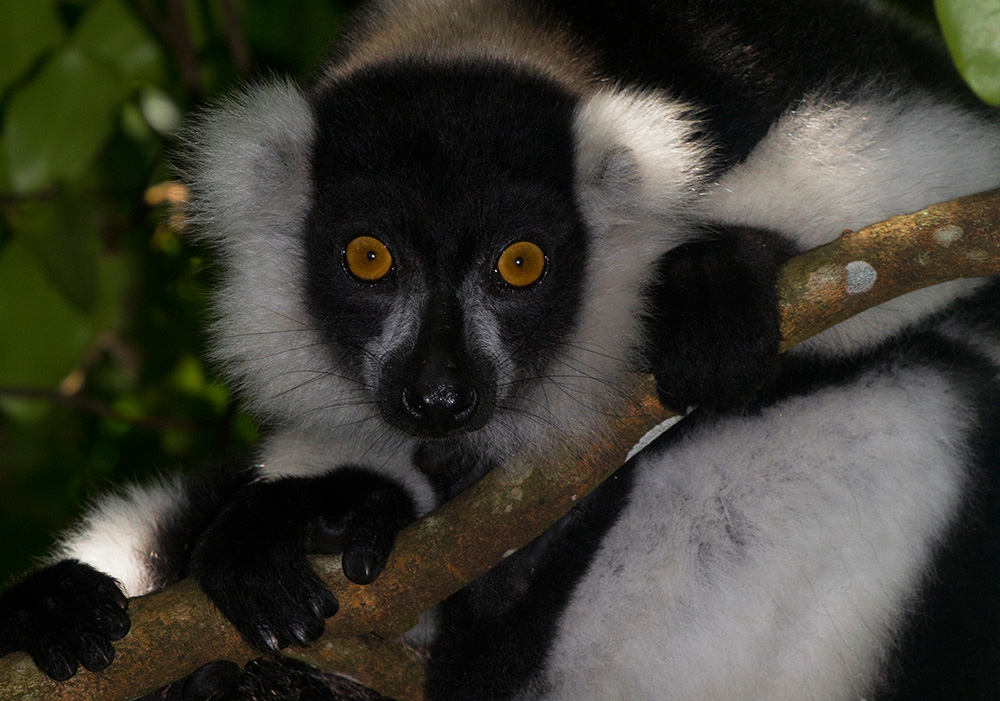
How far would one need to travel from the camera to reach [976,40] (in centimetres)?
84

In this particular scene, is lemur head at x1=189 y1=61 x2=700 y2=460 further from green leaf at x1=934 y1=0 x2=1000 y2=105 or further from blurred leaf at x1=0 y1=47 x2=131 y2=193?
green leaf at x1=934 y1=0 x2=1000 y2=105

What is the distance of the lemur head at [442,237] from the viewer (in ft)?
6.81

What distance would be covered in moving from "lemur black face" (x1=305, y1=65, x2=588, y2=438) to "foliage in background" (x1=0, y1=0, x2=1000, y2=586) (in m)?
0.59

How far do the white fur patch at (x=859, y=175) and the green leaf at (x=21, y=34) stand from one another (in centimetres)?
208

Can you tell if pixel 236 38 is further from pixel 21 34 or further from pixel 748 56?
pixel 748 56

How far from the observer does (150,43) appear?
10.4ft

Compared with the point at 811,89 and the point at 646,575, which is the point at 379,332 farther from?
the point at 811,89

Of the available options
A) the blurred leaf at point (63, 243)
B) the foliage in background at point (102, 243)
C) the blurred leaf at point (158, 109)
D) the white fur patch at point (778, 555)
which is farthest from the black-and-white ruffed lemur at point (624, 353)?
the blurred leaf at point (158, 109)

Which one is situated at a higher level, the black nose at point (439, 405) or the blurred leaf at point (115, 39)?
the black nose at point (439, 405)

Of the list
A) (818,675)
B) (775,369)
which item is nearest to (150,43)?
(775,369)

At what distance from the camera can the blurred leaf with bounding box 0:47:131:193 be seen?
275 cm

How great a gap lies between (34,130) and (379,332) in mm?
1311

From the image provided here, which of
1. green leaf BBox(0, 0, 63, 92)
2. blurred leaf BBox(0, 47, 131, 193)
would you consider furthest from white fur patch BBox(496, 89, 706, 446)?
green leaf BBox(0, 0, 63, 92)

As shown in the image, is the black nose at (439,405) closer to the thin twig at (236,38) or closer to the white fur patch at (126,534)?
the white fur patch at (126,534)
